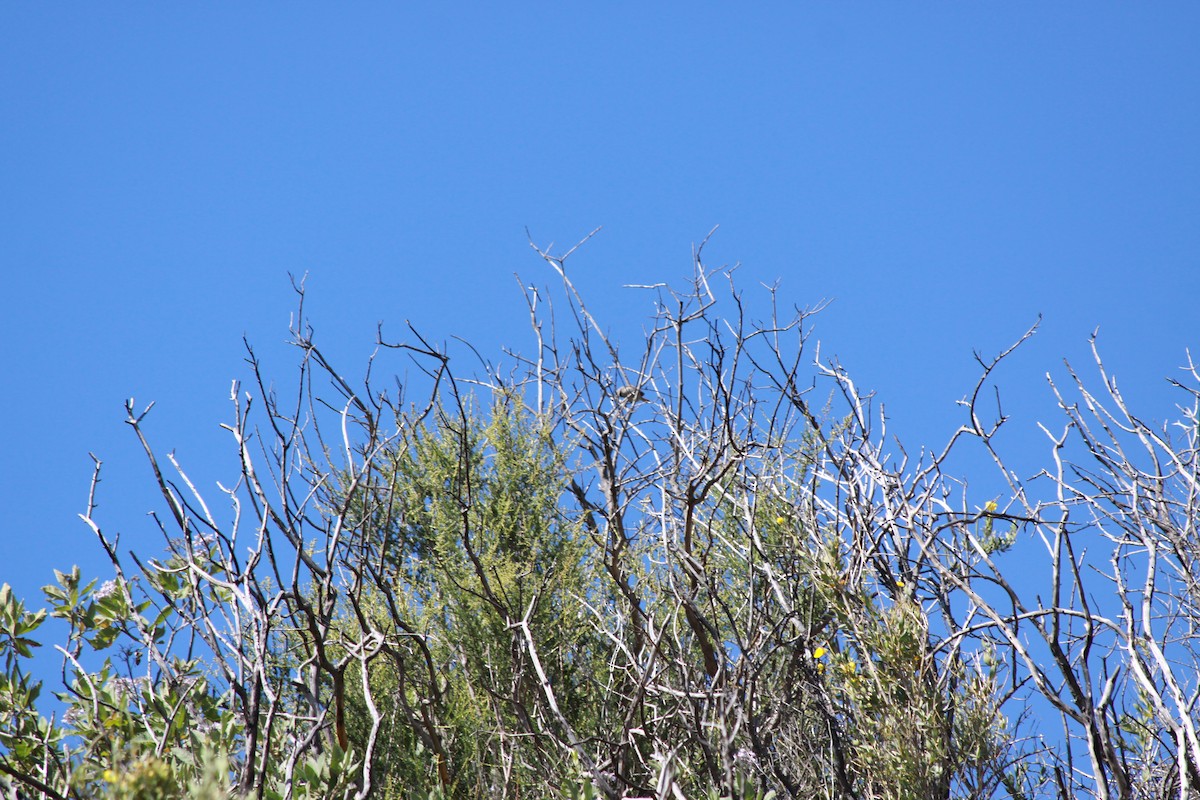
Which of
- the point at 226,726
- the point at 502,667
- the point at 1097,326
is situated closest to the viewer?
the point at 226,726

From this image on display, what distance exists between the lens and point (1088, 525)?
394 cm

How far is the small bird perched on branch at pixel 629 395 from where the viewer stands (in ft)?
16.3

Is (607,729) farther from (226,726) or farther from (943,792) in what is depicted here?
(226,726)

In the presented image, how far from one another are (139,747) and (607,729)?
1.65 m

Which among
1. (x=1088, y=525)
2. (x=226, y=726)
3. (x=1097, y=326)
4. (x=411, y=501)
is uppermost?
(x=1097, y=326)

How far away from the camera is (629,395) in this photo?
5.03m

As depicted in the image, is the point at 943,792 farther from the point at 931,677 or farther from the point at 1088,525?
the point at 1088,525

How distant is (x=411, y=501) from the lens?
5.29 metres

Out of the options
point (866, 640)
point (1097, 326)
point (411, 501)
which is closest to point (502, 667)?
point (411, 501)

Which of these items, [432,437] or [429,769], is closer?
[429,769]

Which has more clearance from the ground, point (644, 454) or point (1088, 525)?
point (644, 454)

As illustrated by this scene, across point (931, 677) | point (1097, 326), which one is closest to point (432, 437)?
point (931, 677)

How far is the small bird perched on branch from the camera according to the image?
495 cm

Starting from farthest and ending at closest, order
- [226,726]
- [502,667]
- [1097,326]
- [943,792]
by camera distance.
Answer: [1097,326] < [502,667] < [943,792] < [226,726]
